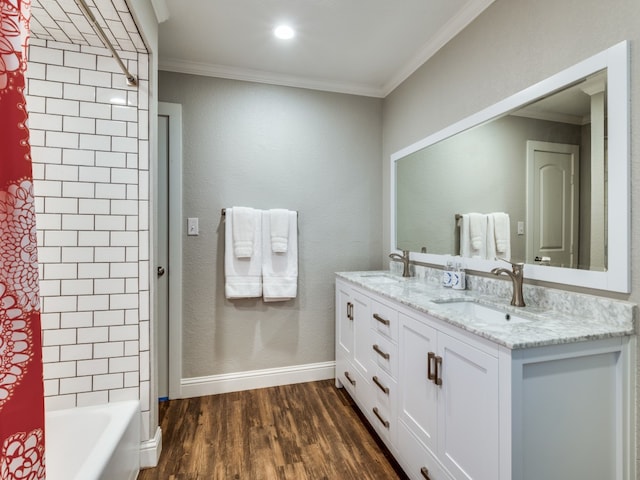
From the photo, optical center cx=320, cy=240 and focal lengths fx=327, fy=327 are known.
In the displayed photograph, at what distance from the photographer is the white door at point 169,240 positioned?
2289 millimetres

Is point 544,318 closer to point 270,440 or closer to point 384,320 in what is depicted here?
point 384,320

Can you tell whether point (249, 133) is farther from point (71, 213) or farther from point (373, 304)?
point (373, 304)

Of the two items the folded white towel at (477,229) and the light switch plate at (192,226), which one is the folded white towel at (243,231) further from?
the folded white towel at (477,229)

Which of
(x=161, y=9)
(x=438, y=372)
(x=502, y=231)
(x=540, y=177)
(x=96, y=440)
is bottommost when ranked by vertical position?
(x=96, y=440)

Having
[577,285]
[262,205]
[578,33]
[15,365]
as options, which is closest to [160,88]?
[262,205]

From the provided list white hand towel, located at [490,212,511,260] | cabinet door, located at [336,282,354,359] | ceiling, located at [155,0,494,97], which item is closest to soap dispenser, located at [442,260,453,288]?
white hand towel, located at [490,212,511,260]

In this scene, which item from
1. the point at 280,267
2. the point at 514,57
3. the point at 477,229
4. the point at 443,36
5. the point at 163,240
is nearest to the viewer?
the point at 514,57

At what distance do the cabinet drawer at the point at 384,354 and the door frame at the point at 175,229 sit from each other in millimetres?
1387

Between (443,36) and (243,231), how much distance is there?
1821mm

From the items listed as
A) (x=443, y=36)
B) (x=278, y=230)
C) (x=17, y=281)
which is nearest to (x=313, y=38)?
(x=443, y=36)

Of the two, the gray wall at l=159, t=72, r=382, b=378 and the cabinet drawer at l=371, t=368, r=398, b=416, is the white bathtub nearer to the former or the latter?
the gray wall at l=159, t=72, r=382, b=378

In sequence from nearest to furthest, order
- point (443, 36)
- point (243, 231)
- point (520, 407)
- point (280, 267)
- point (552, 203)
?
point (520, 407), point (552, 203), point (443, 36), point (243, 231), point (280, 267)

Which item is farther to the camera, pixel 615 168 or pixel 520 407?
pixel 615 168

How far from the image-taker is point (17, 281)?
58 centimetres
